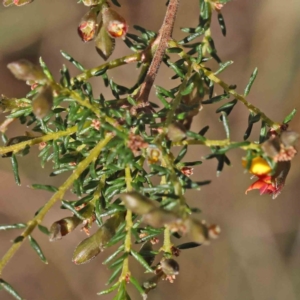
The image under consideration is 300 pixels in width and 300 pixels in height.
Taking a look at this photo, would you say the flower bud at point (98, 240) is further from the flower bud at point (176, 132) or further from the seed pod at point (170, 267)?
the flower bud at point (176, 132)

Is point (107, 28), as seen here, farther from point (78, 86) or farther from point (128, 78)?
point (128, 78)

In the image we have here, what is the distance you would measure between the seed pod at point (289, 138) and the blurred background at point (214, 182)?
3.29 metres

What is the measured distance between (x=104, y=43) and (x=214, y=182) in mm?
3438

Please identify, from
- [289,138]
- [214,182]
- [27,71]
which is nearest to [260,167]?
[289,138]

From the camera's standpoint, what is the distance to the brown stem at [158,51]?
5.48ft

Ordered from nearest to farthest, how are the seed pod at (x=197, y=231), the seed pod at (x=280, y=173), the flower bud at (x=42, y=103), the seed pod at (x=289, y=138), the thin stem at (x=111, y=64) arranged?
the seed pod at (x=197, y=231) → the flower bud at (x=42, y=103) → the seed pod at (x=289, y=138) → the seed pod at (x=280, y=173) → the thin stem at (x=111, y=64)

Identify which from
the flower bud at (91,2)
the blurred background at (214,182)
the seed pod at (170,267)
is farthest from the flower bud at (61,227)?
the blurred background at (214,182)

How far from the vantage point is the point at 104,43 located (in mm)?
1687

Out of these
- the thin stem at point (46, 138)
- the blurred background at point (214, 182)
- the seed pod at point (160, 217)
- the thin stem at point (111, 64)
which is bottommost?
the blurred background at point (214, 182)

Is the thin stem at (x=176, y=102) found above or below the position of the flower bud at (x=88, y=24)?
below

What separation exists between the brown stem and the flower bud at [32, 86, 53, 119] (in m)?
0.48

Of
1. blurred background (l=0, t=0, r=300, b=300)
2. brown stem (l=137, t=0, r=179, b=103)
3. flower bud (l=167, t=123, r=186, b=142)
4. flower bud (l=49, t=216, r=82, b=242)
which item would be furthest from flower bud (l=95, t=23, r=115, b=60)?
blurred background (l=0, t=0, r=300, b=300)

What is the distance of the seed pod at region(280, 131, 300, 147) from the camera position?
1306 mm

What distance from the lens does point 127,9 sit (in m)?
4.70
